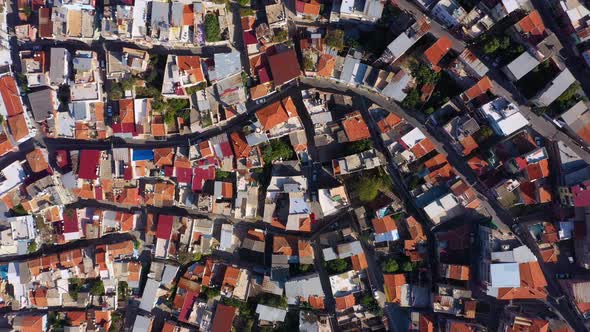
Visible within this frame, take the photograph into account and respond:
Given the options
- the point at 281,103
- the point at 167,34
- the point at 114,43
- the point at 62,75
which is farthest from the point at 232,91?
the point at 62,75

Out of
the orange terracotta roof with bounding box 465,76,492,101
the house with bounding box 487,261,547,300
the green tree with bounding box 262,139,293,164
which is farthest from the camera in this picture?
the green tree with bounding box 262,139,293,164

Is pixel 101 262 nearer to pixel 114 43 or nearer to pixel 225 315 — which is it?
pixel 225 315

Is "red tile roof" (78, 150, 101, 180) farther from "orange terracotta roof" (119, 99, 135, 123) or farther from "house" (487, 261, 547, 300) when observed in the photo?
"house" (487, 261, 547, 300)

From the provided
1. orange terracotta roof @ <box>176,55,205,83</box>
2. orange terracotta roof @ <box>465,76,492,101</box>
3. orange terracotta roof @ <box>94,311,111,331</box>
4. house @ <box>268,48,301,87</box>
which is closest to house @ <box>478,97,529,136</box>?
orange terracotta roof @ <box>465,76,492,101</box>

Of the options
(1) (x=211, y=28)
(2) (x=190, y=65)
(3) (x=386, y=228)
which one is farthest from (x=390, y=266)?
(1) (x=211, y=28)

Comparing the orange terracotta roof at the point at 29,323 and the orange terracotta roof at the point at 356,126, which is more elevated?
the orange terracotta roof at the point at 356,126

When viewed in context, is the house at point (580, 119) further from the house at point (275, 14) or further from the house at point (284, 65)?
the house at point (275, 14)

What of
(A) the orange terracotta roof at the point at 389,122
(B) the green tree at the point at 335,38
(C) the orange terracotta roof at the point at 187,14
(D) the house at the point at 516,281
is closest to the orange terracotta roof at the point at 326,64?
(B) the green tree at the point at 335,38
